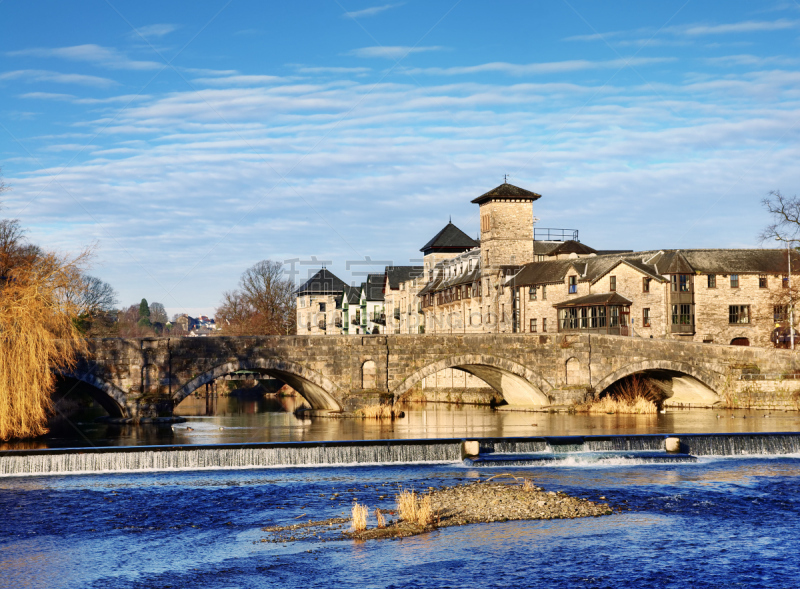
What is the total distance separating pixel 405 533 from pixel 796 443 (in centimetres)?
2023

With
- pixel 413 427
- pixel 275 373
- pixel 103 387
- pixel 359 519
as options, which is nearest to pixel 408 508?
pixel 359 519

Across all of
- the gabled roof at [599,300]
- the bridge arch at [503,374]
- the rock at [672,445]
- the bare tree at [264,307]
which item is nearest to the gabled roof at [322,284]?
the bare tree at [264,307]

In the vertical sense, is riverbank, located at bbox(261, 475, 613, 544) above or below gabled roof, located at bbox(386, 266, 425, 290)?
below

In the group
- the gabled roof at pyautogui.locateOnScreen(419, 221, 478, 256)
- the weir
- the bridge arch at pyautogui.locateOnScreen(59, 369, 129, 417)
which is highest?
the gabled roof at pyautogui.locateOnScreen(419, 221, 478, 256)

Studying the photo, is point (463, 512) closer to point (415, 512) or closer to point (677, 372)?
point (415, 512)

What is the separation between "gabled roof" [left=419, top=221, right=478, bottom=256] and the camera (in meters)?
104

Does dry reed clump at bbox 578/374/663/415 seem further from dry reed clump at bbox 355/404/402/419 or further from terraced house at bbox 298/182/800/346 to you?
dry reed clump at bbox 355/404/402/419

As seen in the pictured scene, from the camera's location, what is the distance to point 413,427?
45688 mm

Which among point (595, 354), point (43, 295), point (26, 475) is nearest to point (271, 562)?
point (26, 475)

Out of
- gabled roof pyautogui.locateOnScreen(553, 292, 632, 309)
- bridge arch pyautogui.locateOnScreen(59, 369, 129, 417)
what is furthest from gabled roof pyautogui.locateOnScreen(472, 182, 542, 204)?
bridge arch pyautogui.locateOnScreen(59, 369, 129, 417)

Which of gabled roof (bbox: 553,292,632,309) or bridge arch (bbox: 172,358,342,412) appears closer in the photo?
bridge arch (bbox: 172,358,342,412)

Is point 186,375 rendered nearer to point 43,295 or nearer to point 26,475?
point 43,295

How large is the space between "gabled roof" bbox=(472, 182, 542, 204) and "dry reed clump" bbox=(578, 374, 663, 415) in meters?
28.8

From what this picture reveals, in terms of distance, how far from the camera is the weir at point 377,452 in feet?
104
